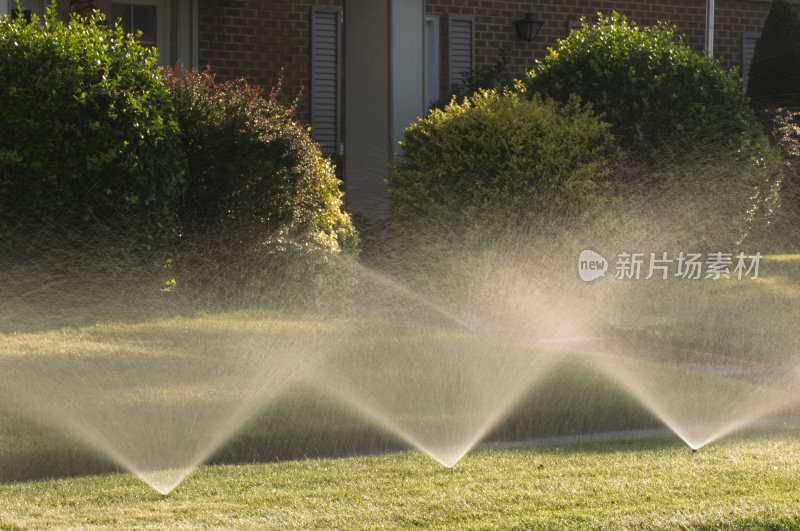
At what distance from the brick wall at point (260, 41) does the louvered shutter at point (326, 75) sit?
0.10 meters

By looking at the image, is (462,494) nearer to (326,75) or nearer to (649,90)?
(649,90)

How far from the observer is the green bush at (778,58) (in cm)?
1529

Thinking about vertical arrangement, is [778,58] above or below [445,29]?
below

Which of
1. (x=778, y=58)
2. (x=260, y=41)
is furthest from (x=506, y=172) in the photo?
(x=778, y=58)

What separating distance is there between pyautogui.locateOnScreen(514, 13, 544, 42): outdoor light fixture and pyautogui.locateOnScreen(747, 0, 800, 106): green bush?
11.2 ft

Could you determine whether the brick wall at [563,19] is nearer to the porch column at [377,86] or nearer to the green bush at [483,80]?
the green bush at [483,80]

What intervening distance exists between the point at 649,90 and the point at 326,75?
5.35 m

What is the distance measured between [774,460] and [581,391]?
1.68m

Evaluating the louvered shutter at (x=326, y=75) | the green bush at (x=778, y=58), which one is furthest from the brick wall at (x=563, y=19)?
the louvered shutter at (x=326, y=75)

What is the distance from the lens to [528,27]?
15.3 meters

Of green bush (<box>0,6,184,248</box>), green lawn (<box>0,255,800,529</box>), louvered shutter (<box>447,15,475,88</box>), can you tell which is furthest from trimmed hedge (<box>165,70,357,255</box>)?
louvered shutter (<box>447,15,475,88</box>)

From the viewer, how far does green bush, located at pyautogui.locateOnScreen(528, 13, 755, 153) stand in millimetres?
10516

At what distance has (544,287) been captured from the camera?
9.45 m

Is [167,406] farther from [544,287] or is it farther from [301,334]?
[544,287]
